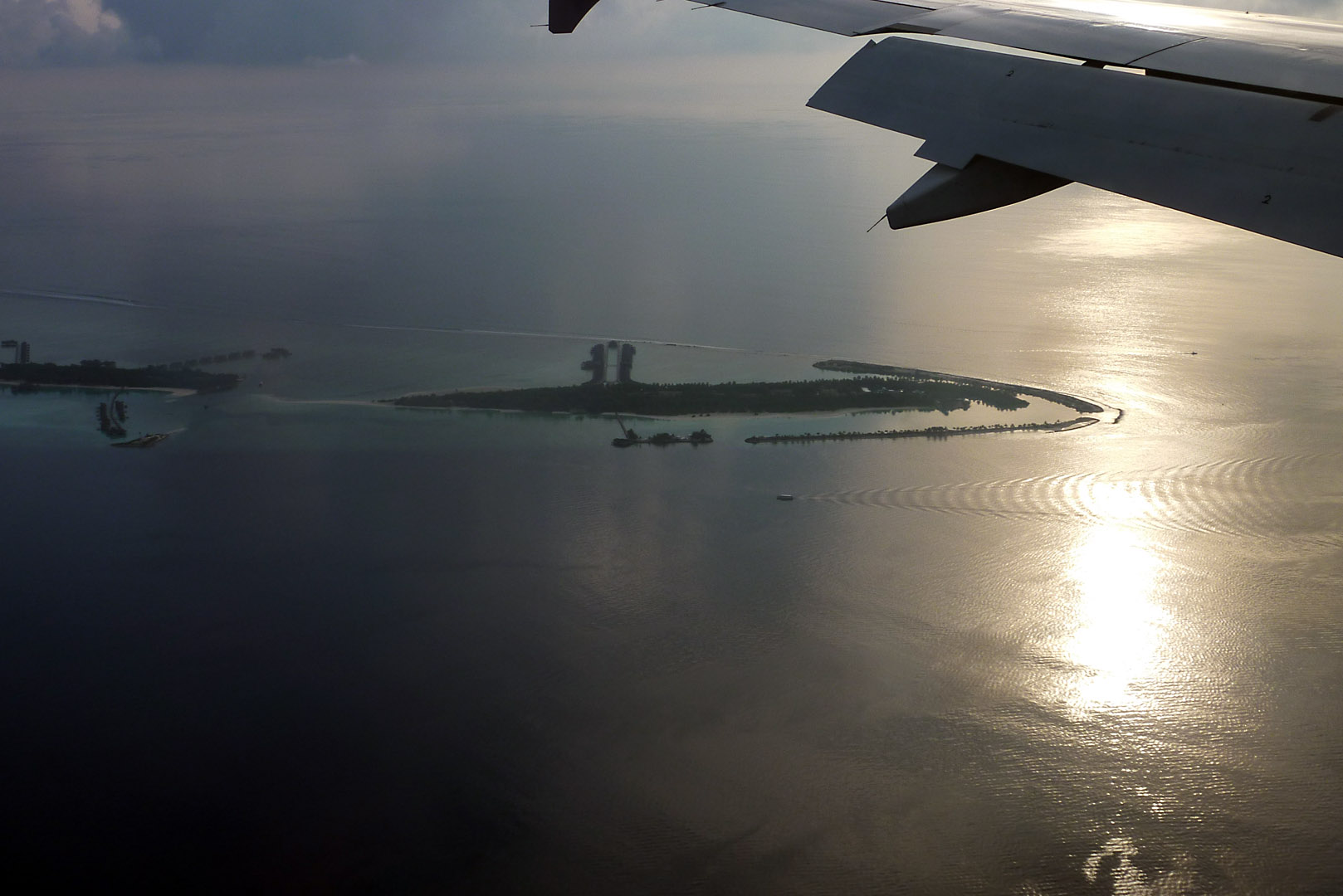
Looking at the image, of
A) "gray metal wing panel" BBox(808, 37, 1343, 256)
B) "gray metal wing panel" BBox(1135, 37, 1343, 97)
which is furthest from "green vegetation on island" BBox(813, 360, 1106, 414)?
"gray metal wing panel" BBox(808, 37, 1343, 256)

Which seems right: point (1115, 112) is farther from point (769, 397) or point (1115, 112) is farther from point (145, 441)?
point (145, 441)

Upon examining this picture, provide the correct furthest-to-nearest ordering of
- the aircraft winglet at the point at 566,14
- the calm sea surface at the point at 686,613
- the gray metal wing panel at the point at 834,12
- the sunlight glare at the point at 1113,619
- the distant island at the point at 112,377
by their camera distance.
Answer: the distant island at the point at 112,377 → the sunlight glare at the point at 1113,619 → the calm sea surface at the point at 686,613 → the aircraft winglet at the point at 566,14 → the gray metal wing panel at the point at 834,12

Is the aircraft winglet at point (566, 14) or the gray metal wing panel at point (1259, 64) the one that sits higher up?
the aircraft winglet at point (566, 14)

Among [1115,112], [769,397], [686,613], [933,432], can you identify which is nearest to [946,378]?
[933,432]

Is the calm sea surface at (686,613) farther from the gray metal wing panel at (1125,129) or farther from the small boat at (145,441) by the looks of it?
the gray metal wing panel at (1125,129)

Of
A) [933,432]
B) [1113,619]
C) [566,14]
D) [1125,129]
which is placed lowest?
[1113,619]

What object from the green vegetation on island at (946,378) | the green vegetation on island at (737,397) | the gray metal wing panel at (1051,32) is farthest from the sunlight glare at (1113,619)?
the gray metal wing panel at (1051,32)
